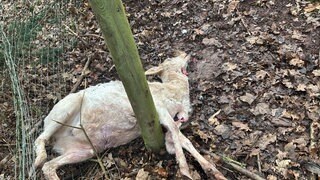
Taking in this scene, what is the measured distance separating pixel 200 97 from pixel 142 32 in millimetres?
1903

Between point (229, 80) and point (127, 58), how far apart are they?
201cm

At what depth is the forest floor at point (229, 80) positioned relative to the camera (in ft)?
13.5

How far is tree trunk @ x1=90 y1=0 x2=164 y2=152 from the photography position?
3.12m

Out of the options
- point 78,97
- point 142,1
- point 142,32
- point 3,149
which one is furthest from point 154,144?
point 142,1

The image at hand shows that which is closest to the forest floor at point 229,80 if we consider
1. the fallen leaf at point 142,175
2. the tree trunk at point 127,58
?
the fallen leaf at point 142,175

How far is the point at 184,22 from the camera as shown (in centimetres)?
638

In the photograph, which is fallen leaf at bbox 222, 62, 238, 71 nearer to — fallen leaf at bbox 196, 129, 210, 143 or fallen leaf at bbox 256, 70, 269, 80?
fallen leaf at bbox 256, 70, 269, 80

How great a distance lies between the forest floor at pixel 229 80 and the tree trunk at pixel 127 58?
563 mm

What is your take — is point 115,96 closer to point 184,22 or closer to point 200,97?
point 200,97

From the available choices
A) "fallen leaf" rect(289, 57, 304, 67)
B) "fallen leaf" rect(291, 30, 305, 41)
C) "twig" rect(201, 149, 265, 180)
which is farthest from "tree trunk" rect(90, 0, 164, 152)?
"fallen leaf" rect(291, 30, 305, 41)

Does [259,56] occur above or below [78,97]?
below

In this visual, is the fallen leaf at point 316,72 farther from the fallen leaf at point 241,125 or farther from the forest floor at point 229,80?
the fallen leaf at point 241,125

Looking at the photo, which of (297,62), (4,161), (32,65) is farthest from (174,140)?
(32,65)

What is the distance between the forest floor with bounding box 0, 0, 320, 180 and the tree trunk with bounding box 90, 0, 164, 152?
56cm
